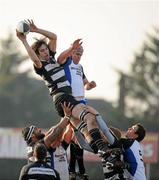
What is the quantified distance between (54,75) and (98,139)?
1651 mm

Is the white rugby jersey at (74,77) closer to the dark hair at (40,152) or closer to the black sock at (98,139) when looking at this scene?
the black sock at (98,139)

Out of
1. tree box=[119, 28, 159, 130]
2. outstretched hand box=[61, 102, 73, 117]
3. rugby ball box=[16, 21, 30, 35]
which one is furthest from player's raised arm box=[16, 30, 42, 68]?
tree box=[119, 28, 159, 130]

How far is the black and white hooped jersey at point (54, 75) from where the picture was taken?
53.8 ft

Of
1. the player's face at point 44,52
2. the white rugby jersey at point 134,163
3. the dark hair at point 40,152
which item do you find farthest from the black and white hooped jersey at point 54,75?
the dark hair at point 40,152

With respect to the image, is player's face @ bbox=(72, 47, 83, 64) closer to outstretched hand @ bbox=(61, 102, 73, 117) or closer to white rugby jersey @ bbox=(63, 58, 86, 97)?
white rugby jersey @ bbox=(63, 58, 86, 97)

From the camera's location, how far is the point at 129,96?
245 ft

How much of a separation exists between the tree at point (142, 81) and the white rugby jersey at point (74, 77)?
55.7 m

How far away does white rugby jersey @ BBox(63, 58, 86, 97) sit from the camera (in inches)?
650

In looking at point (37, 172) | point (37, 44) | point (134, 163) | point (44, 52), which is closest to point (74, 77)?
Result: point (44, 52)

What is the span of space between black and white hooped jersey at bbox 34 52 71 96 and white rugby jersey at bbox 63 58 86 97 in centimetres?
10

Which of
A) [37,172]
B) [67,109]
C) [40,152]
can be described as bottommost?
[37,172]

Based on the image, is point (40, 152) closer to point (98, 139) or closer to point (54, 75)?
point (98, 139)

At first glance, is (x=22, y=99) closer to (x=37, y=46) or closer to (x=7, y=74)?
(x=7, y=74)

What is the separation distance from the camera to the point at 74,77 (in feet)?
54.3
